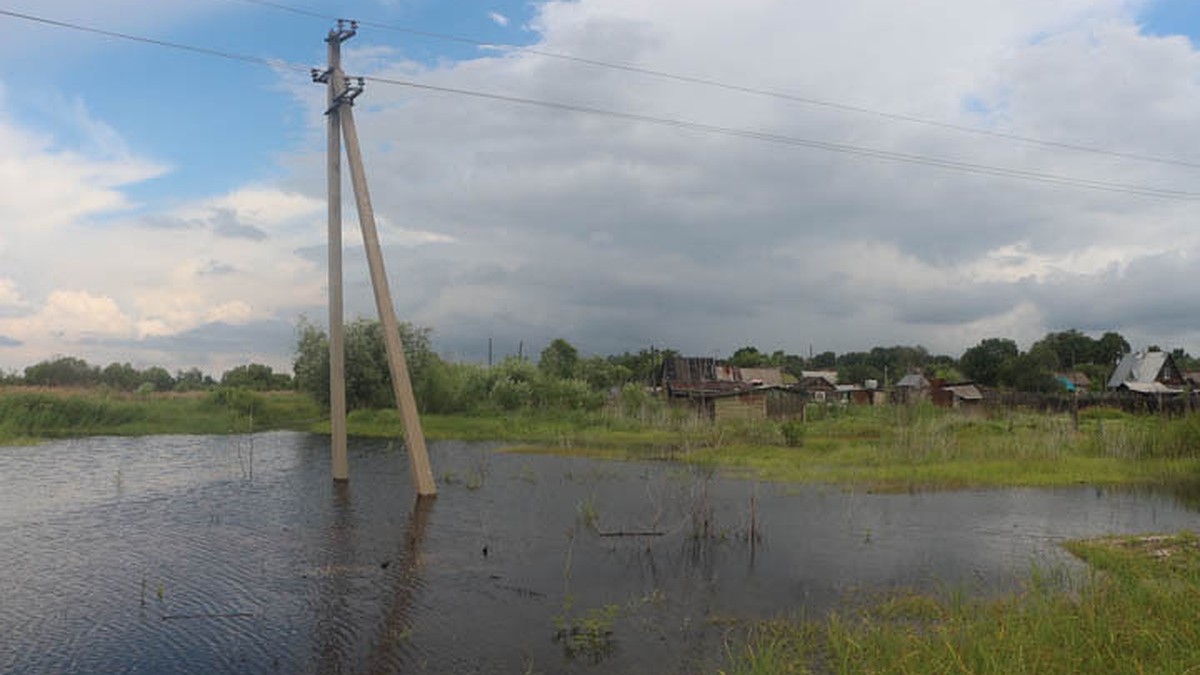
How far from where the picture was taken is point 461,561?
1156cm

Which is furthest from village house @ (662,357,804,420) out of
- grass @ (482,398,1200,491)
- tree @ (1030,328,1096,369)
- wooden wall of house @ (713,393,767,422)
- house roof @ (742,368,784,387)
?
tree @ (1030,328,1096,369)

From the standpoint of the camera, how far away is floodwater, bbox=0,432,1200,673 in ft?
26.2

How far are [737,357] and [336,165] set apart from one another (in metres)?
90.7

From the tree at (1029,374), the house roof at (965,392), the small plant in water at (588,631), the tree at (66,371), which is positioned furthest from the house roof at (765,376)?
the small plant in water at (588,631)

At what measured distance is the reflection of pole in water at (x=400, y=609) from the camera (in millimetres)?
7645

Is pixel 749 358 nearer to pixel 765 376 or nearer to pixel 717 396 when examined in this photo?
pixel 765 376

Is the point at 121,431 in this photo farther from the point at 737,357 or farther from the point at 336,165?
the point at 737,357

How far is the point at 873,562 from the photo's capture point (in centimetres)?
1170

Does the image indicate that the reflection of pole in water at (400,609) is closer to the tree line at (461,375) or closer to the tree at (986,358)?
the tree line at (461,375)

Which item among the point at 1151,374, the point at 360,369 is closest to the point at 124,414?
the point at 360,369

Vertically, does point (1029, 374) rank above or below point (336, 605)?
above

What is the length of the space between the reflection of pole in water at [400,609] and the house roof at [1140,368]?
61.5 metres

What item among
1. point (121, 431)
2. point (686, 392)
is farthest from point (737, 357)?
point (121, 431)

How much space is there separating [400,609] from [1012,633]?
20.0 feet
